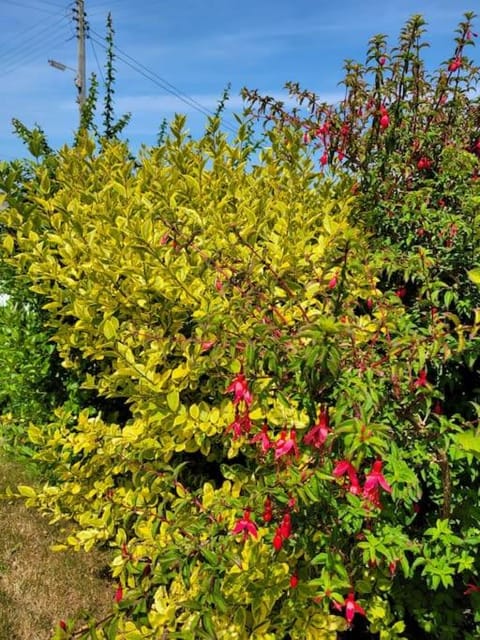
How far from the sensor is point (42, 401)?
363 cm

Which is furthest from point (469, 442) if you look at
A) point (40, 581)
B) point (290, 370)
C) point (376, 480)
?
point (40, 581)

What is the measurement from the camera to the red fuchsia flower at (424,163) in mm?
2857

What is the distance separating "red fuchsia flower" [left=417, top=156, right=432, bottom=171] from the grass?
8.44 feet

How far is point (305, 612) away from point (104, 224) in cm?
177

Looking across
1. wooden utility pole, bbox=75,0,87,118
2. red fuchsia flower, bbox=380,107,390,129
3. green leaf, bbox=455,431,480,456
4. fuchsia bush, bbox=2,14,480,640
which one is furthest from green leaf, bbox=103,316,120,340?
wooden utility pole, bbox=75,0,87,118

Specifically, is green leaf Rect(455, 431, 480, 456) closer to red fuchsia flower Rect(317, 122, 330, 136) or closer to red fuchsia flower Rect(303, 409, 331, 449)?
red fuchsia flower Rect(303, 409, 331, 449)

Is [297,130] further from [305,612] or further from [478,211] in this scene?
[305,612]

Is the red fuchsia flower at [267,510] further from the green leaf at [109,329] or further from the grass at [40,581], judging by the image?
the grass at [40,581]

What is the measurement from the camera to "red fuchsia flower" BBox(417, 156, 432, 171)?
2.86m

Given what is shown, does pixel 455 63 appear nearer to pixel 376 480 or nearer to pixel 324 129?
pixel 324 129

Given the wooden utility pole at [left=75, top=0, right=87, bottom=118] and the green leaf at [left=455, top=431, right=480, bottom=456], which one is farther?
the wooden utility pole at [left=75, top=0, right=87, bottom=118]

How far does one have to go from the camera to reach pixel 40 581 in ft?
9.73

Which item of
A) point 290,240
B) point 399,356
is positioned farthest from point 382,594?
point 290,240

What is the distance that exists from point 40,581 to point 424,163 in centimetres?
284
